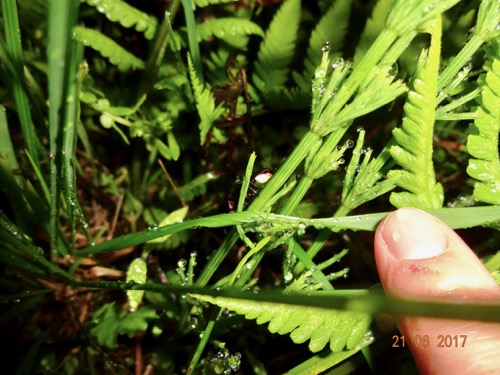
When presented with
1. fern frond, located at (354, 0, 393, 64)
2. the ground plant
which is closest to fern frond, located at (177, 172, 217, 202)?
the ground plant

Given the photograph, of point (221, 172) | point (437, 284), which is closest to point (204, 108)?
point (221, 172)

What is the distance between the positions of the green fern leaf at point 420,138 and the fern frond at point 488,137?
88 millimetres

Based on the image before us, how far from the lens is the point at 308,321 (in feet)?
2.85

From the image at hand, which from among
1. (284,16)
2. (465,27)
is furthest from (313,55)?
(465,27)

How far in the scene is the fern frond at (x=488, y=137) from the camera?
2.73ft

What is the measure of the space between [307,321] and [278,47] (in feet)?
3.04

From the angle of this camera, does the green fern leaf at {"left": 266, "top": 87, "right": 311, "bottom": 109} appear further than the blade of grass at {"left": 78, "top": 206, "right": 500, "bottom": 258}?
Yes

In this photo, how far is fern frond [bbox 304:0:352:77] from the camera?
139 cm

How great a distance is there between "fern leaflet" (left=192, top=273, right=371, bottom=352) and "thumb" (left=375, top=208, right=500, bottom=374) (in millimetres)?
112

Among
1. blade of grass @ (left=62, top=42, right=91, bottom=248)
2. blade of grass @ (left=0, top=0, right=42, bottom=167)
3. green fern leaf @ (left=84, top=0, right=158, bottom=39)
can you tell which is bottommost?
blade of grass @ (left=62, top=42, right=91, bottom=248)

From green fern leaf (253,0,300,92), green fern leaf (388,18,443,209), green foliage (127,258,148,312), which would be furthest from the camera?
green fern leaf (253,0,300,92)

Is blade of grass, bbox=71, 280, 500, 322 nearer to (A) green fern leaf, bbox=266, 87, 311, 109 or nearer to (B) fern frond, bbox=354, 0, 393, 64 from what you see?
(A) green fern leaf, bbox=266, 87, 311, 109

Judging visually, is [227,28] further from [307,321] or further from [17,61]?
[307,321]

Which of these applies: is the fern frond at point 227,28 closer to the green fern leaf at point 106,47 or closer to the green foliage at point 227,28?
the green foliage at point 227,28
